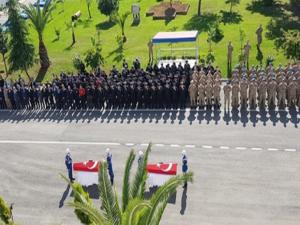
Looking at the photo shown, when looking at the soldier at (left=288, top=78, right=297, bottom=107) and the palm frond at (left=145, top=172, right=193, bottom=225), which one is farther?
the soldier at (left=288, top=78, right=297, bottom=107)

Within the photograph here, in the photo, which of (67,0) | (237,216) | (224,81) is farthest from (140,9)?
(237,216)

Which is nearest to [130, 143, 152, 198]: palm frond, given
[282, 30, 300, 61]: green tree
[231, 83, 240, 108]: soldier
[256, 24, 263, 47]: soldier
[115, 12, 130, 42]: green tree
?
[231, 83, 240, 108]: soldier

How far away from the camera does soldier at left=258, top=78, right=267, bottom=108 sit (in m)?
22.7

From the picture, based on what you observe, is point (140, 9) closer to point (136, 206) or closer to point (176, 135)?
point (176, 135)

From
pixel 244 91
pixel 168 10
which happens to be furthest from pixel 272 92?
pixel 168 10

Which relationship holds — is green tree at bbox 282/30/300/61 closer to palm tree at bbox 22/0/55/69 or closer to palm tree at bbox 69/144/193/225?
palm tree at bbox 22/0/55/69

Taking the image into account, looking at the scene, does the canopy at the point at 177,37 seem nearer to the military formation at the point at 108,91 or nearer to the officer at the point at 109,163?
the military formation at the point at 108,91

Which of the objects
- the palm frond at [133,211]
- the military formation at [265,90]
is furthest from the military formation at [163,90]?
the palm frond at [133,211]

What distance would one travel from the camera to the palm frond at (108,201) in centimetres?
1172

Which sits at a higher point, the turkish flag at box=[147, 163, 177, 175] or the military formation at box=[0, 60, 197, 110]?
the military formation at box=[0, 60, 197, 110]

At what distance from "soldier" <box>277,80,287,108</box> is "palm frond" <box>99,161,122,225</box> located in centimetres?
1286

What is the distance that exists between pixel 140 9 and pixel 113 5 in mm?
3135

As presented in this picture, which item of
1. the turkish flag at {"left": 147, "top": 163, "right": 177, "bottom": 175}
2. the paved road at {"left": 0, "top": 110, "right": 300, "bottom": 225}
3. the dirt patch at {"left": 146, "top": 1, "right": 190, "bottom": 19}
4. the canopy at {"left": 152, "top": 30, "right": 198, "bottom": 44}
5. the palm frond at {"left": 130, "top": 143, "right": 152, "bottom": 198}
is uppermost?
the dirt patch at {"left": 146, "top": 1, "right": 190, "bottom": 19}

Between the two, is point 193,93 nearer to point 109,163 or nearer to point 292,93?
point 292,93
